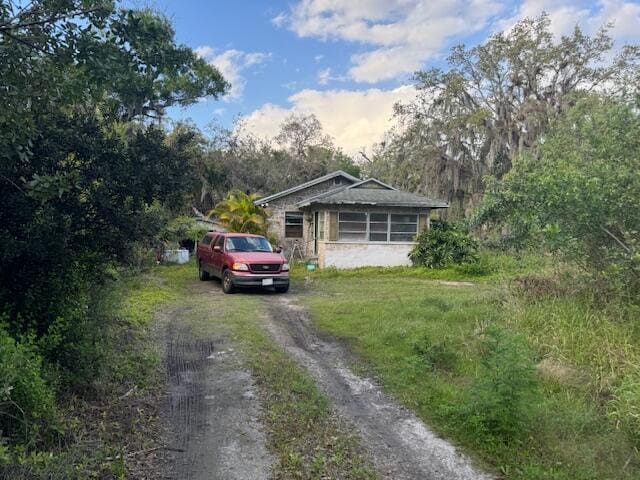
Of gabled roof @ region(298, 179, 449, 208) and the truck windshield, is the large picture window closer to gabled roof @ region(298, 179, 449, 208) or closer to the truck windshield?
gabled roof @ region(298, 179, 449, 208)

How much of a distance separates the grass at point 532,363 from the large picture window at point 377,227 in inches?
340

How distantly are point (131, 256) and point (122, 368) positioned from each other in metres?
1.40

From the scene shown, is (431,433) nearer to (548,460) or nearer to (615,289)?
(548,460)

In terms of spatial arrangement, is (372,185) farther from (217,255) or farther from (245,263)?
(245,263)

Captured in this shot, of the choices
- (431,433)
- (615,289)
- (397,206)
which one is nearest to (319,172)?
(397,206)

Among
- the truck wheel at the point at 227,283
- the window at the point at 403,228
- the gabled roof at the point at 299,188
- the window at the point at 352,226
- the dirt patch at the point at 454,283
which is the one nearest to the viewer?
the truck wheel at the point at 227,283

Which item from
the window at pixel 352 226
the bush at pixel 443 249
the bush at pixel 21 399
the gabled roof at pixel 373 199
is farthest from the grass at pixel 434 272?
the bush at pixel 21 399

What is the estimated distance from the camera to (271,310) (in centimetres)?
1062

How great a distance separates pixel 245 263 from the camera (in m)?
12.9

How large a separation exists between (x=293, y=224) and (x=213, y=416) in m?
19.3

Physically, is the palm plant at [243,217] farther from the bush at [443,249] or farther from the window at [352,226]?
the bush at [443,249]

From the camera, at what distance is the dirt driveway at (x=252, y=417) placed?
3.96m

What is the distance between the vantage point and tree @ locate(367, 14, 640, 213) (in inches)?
987

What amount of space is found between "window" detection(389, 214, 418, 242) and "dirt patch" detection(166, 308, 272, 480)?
1315 cm
